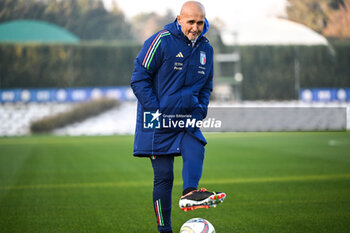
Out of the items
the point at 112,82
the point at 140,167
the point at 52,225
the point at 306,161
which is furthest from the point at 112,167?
the point at 112,82

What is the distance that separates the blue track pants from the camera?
4461 millimetres

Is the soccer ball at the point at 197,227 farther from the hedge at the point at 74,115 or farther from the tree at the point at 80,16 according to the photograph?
the tree at the point at 80,16

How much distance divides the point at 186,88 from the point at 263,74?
3594cm

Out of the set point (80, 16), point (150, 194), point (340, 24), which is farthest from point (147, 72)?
point (80, 16)

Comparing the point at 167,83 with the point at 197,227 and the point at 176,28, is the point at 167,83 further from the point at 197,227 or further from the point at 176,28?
the point at 197,227

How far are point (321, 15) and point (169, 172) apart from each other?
79.5 ft

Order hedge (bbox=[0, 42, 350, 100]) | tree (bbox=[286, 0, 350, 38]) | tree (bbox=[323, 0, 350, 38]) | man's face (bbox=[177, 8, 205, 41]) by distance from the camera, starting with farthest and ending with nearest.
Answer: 1. hedge (bbox=[0, 42, 350, 100])
2. tree (bbox=[286, 0, 350, 38])
3. tree (bbox=[323, 0, 350, 38])
4. man's face (bbox=[177, 8, 205, 41])

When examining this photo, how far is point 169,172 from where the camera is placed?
4547 millimetres

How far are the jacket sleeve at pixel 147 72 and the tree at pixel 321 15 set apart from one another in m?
22.4

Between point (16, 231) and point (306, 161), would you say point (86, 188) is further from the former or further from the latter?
point (306, 161)

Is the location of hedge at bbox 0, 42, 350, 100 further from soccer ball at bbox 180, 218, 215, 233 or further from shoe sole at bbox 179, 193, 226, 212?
shoe sole at bbox 179, 193, 226, 212

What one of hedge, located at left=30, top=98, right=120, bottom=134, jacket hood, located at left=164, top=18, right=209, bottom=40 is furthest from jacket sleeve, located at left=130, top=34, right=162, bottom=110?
hedge, located at left=30, top=98, right=120, bottom=134

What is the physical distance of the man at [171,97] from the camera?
174 inches

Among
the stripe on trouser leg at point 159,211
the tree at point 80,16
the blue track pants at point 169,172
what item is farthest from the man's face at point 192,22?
the tree at point 80,16
